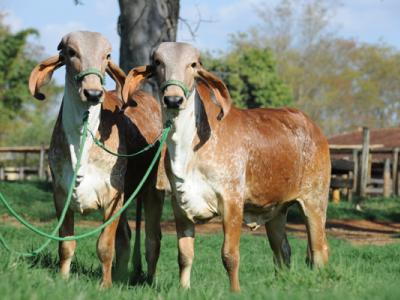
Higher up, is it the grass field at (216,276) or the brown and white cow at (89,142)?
the brown and white cow at (89,142)

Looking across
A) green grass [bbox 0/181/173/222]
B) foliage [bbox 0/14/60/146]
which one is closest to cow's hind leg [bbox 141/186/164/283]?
green grass [bbox 0/181/173/222]

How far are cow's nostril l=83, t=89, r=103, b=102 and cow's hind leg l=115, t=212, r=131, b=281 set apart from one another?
1934 mm

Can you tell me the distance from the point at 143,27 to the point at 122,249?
330 inches

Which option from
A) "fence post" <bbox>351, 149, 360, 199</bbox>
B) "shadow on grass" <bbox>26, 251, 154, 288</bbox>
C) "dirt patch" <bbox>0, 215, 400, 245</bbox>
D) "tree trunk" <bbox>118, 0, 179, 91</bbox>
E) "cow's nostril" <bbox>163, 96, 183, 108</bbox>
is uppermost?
"tree trunk" <bbox>118, 0, 179, 91</bbox>

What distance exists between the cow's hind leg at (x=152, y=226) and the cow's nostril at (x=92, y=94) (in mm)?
1454

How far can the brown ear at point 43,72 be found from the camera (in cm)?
756

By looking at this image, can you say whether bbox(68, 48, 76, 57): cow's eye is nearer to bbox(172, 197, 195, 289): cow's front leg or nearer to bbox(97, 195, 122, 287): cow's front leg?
bbox(97, 195, 122, 287): cow's front leg

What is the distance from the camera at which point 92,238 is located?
41.4ft

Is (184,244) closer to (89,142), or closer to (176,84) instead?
(89,142)

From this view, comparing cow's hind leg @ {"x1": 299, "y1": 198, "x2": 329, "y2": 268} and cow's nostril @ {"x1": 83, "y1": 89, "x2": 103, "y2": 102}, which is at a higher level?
cow's nostril @ {"x1": 83, "y1": 89, "x2": 103, "y2": 102}

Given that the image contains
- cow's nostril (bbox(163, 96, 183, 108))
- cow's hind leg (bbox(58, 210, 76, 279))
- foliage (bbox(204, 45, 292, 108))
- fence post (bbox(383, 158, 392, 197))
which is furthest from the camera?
foliage (bbox(204, 45, 292, 108))

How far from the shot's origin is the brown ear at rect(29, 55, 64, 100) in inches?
298

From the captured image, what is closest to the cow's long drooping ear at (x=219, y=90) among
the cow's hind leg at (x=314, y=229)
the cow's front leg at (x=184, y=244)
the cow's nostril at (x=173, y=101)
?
the cow's nostril at (x=173, y=101)

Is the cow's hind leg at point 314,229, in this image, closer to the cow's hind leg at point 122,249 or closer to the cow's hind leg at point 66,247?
the cow's hind leg at point 122,249
